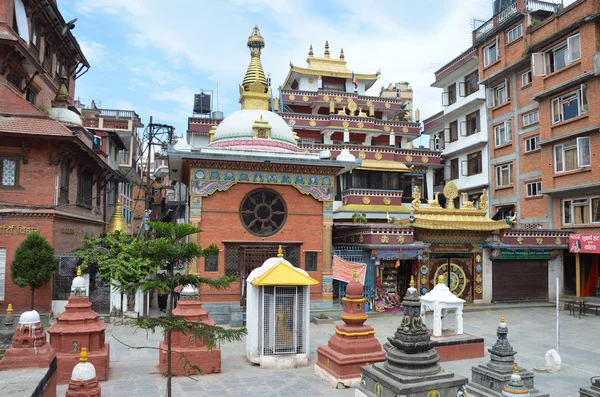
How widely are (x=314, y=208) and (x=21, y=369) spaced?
14.5 metres

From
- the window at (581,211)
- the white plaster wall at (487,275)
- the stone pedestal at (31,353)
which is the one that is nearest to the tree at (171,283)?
the stone pedestal at (31,353)

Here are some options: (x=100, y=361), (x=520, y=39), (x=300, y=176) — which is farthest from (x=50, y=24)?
(x=520, y=39)

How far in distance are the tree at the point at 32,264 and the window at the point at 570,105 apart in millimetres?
25834

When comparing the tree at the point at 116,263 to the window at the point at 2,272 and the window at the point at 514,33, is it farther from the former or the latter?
the window at the point at 514,33

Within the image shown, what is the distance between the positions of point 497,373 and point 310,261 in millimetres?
11172

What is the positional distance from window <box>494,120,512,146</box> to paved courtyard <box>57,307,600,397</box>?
1477 cm

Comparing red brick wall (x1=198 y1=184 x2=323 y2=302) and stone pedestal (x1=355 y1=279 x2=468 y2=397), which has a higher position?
red brick wall (x1=198 y1=184 x2=323 y2=302)

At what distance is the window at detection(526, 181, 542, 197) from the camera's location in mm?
28398

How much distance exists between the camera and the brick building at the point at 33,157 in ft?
57.2

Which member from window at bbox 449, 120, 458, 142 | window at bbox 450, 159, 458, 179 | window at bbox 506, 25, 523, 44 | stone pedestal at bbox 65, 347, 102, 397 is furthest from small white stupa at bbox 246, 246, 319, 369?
window at bbox 449, 120, 458, 142

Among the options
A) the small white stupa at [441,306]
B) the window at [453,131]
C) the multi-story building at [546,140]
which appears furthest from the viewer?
the window at [453,131]

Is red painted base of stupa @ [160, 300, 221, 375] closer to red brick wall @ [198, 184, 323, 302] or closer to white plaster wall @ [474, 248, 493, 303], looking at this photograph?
red brick wall @ [198, 184, 323, 302]

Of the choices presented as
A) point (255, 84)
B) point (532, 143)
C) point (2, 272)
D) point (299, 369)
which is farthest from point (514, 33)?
point (2, 272)

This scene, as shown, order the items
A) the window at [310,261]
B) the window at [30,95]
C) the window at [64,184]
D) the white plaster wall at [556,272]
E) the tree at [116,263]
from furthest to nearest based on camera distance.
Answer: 1. the white plaster wall at [556,272]
2. the window at [30,95]
3. the window at [310,261]
4. the window at [64,184]
5. the tree at [116,263]
